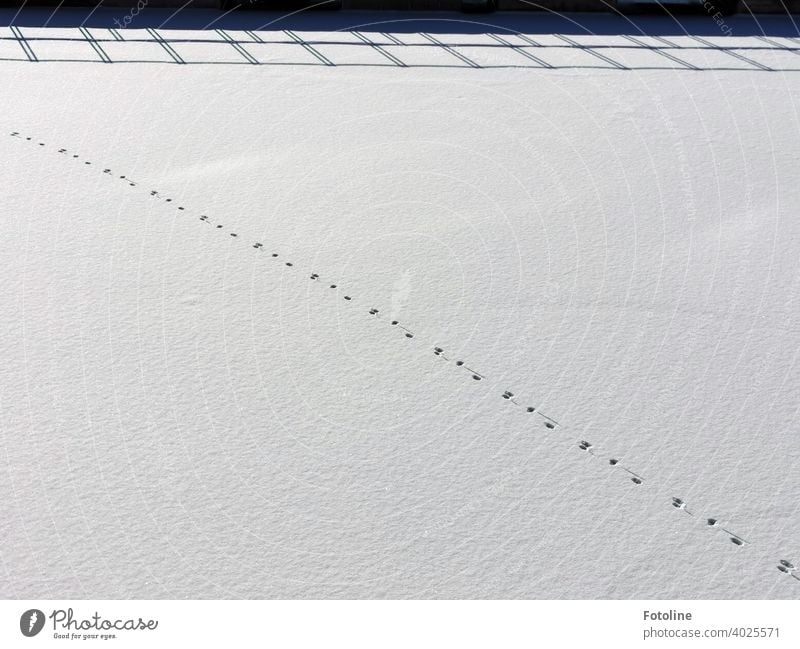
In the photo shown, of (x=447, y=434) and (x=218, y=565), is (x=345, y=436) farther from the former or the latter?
(x=218, y=565)

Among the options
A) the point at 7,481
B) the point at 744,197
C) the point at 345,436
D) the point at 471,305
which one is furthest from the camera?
the point at 744,197

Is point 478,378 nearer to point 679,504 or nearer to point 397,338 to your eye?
point 397,338

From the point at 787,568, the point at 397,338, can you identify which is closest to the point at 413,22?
the point at 397,338

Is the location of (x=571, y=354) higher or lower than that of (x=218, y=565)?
higher

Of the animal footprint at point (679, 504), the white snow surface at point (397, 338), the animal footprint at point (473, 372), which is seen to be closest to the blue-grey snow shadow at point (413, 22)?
the white snow surface at point (397, 338)

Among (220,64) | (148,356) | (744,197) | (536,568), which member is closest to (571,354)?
(536,568)

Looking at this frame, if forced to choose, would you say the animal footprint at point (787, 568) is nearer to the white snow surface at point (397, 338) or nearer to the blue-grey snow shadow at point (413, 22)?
the white snow surface at point (397, 338)

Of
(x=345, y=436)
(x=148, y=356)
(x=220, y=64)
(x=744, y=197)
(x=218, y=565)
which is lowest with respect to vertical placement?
(x=218, y=565)
